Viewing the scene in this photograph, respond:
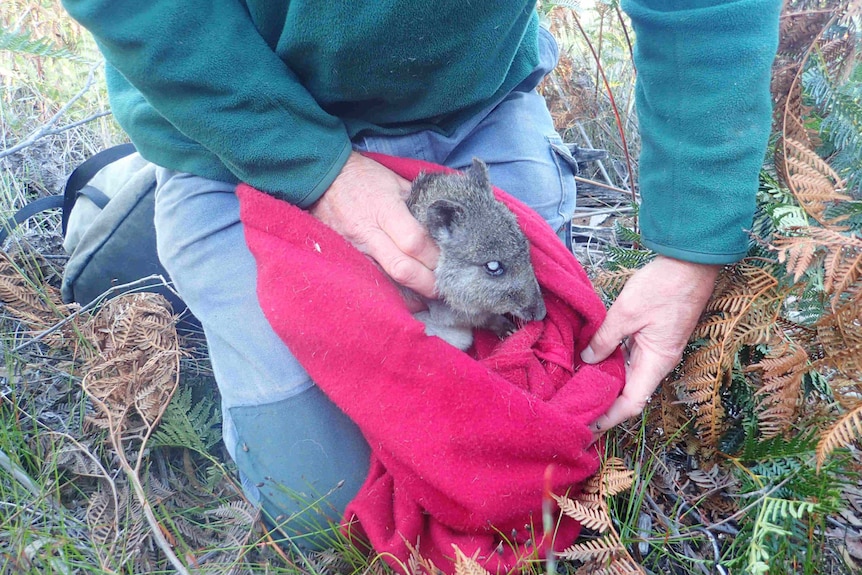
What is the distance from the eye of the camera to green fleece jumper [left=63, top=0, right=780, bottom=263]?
2.65 metres

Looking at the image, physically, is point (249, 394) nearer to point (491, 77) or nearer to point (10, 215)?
point (491, 77)

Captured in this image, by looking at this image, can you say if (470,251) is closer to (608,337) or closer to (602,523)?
(608,337)

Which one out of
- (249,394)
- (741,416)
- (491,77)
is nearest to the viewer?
(741,416)

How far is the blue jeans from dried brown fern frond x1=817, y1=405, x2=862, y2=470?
2212 mm

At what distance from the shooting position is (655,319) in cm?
274

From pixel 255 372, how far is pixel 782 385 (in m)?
2.69

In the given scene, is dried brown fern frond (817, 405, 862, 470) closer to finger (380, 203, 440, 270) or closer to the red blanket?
the red blanket

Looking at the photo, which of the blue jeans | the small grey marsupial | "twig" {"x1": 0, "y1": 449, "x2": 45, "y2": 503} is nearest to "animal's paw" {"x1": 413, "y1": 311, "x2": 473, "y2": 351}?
the small grey marsupial

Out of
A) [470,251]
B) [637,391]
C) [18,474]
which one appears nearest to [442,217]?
[470,251]

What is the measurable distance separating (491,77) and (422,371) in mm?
1971

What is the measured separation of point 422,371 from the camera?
2592mm

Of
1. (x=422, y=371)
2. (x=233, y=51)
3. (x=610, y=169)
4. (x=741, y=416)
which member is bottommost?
(x=610, y=169)

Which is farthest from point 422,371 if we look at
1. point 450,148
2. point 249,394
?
point 450,148

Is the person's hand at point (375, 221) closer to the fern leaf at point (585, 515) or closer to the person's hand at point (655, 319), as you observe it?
the person's hand at point (655, 319)
